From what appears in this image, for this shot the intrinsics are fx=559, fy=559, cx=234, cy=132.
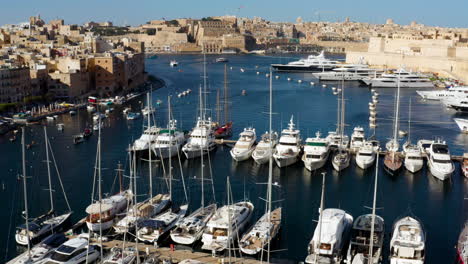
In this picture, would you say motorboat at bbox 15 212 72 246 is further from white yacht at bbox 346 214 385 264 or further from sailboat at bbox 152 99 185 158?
white yacht at bbox 346 214 385 264

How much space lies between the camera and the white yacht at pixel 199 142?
15.6m

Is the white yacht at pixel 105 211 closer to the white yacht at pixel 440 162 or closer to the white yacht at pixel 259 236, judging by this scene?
the white yacht at pixel 259 236

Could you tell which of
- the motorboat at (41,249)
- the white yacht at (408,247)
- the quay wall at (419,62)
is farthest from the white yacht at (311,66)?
the motorboat at (41,249)

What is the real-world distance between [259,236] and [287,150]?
5988mm

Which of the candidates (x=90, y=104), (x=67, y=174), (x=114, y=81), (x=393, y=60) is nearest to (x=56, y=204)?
(x=67, y=174)

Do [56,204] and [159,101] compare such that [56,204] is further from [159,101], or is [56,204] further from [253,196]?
[159,101]

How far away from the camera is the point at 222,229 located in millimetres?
9367

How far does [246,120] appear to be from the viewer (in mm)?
22172

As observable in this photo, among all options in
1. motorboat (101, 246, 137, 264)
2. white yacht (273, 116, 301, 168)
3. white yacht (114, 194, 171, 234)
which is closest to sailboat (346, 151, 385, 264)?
motorboat (101, 246, 137, 264)

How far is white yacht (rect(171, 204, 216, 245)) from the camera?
9367 millimetres

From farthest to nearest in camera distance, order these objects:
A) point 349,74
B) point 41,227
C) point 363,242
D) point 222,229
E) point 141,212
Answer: point 349,74 < point 141,212 < point 41,227 < point 222,229 < point 363,242

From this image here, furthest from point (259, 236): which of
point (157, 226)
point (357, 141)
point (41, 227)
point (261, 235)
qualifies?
point (357, 141)

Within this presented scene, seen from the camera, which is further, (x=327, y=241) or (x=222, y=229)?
(x=222, y=229)

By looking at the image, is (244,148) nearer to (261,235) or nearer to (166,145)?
(166,145)
